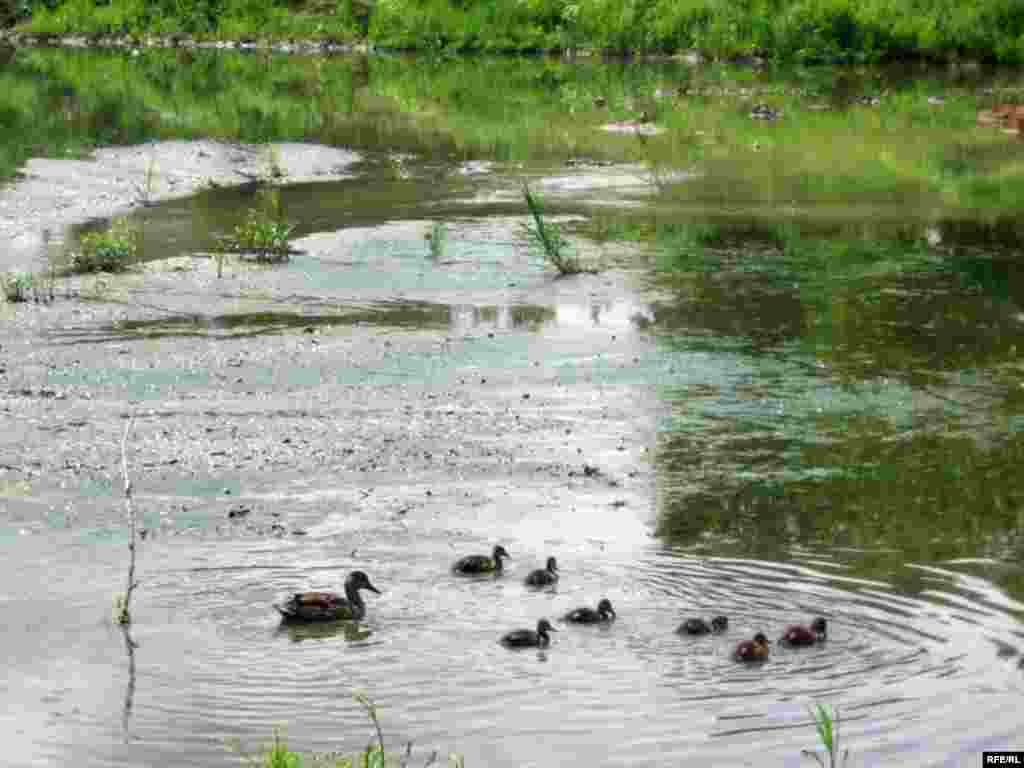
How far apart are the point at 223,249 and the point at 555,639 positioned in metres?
11.4

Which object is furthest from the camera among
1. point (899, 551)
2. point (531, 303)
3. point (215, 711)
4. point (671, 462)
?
point (531, 303)

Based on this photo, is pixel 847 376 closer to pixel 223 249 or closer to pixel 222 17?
pixel 223 249

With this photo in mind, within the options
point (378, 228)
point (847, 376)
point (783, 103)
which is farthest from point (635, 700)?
point (783, 103)

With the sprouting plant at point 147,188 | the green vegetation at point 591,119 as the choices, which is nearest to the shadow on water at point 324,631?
the sprouting plant at point 147,188

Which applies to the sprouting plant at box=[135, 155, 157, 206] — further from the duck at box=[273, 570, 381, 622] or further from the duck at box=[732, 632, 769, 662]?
the duck at box=[732, 632, 769, 662]

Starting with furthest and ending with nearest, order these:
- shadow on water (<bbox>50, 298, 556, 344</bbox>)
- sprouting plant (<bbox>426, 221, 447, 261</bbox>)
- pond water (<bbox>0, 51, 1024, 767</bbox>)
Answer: sprouting plant (<bbox>426, 221, 447, 261</bbox>) → shadow on water (<bbox>50, 298, 556, 344</bbox>) → pond water (<bbox>0, 51, 1024, 767</bbox>)

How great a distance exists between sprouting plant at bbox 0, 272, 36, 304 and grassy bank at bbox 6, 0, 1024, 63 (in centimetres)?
3193

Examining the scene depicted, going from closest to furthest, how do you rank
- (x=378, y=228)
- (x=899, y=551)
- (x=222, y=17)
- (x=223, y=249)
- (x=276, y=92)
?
(x=899, y=551), (x=223, y=249), (x=378, y=228), (x=276, y=92), (x=222, y=17)

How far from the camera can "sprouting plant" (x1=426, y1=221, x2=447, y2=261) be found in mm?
19453

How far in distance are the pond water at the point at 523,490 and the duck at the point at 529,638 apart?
0.24 ft

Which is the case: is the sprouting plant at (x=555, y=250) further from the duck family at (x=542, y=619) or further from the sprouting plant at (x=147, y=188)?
the duck family at (x=542, y=619)

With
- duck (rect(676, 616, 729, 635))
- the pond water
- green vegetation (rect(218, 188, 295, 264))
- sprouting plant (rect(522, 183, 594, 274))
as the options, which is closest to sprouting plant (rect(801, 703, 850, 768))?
the pond water

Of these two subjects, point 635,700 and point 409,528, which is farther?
point 409,528

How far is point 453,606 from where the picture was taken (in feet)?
31.6
